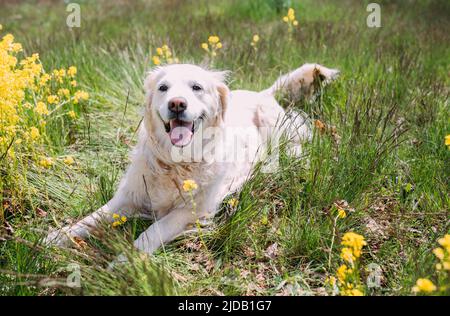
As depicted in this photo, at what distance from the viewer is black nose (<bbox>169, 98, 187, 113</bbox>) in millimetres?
3018

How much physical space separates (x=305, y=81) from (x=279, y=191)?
5.66 ft

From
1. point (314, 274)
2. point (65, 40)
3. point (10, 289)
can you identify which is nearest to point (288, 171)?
point (314, 274)

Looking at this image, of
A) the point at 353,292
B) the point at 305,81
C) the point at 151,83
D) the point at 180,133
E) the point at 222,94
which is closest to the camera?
the point at 353,292

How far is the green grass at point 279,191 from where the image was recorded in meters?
2.63

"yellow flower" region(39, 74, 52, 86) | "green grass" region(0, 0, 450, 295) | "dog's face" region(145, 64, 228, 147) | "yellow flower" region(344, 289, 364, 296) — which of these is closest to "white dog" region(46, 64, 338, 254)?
"dog's face" region(145, 64, 228, 147)

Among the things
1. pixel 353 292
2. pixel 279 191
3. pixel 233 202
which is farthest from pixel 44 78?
pixel 353 292

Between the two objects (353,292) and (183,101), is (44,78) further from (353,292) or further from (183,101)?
(353,292)

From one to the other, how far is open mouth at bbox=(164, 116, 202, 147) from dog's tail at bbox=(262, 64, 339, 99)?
1.68 meters

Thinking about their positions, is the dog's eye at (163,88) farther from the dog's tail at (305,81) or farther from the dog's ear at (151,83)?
the dog's tail at (305,81)

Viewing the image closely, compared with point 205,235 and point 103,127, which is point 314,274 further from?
point 103,127

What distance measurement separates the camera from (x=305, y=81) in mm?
4684

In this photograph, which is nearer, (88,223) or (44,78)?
(88,223)

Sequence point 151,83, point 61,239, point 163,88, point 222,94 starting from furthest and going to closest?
point 222,94
point 151,83
point 163,88
point 61,239
